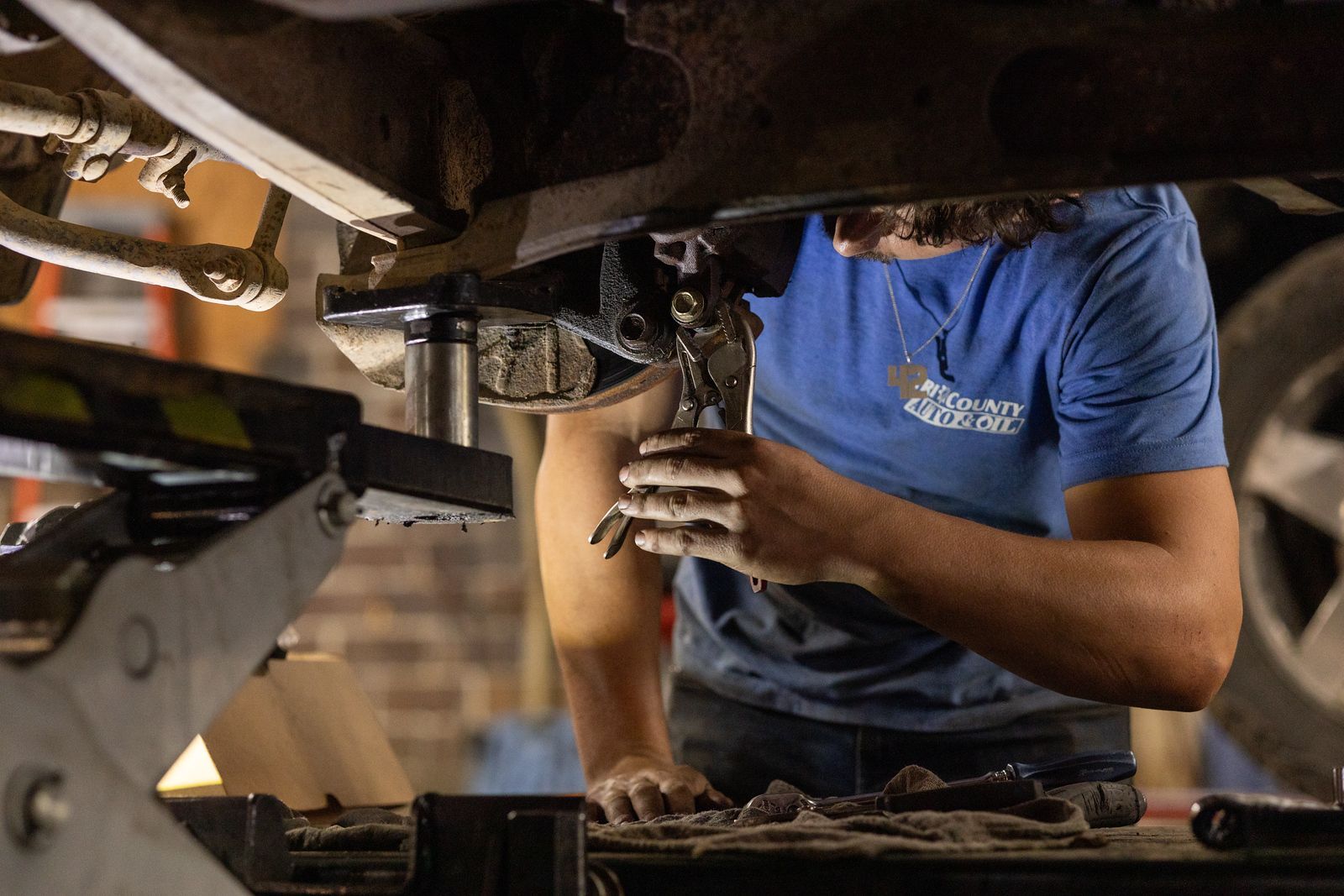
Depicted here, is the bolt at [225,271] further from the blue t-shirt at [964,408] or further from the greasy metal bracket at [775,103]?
the blue t-shirt at [964,408]

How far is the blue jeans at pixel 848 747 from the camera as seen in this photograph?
154cm

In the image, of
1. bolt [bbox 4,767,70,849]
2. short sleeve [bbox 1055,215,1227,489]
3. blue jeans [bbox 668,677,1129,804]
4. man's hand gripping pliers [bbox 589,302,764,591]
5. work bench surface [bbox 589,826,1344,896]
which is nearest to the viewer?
bolt [bbox 4,767,70,849]

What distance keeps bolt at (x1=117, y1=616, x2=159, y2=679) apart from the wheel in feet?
8.15

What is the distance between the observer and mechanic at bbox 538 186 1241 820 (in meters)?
1.13

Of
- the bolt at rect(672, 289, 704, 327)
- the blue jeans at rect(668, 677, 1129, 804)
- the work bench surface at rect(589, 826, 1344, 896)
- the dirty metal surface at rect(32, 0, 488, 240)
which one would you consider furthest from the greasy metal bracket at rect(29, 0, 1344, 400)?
the blue jeans at rect(668, 677, 1129, 804)

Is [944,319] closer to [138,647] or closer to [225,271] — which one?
[225,271]

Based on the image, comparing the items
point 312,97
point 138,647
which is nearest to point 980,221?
point 312,97

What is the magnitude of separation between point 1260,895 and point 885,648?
0.92 m

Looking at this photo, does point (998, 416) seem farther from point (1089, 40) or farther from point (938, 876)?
point (938, 876)

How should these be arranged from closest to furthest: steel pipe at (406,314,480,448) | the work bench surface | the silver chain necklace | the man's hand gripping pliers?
the work bench surface < steel pipe at (406,314,480,448) < the man's hand gripping pliers < the silver chain necklace

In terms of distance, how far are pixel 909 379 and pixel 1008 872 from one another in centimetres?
84

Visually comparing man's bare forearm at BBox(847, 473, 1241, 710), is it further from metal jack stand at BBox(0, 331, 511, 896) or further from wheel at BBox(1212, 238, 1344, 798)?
wheel at BBox(1212, 238, 1344, 798)

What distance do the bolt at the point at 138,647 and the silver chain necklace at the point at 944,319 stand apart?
980mm

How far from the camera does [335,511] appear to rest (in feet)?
2.49
